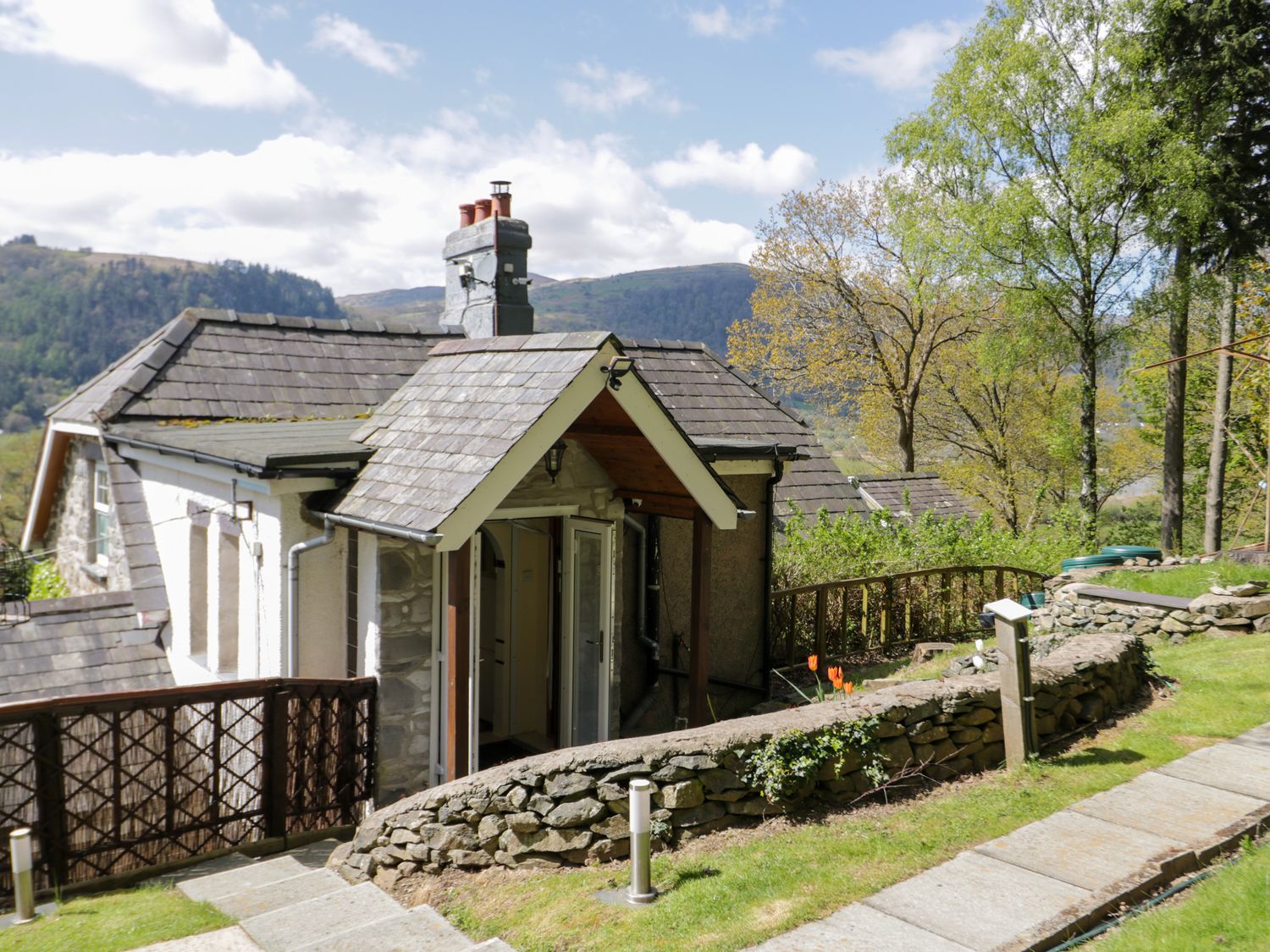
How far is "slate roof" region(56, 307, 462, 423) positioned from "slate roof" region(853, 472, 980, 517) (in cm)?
1194

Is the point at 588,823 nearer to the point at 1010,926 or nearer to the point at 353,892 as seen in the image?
the point at 353,892

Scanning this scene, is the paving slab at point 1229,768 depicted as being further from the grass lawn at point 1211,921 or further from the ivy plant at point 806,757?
the ivy plant at point 806,757

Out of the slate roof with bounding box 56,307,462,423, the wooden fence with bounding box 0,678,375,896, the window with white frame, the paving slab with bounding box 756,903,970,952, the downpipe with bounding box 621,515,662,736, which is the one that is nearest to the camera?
the paving slab with bounding box 756,903,970,952

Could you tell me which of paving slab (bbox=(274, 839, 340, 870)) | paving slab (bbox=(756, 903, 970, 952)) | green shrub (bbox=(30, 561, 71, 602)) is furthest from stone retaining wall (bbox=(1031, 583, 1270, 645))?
green shrub (bbox=(30, 561, 71, 602))

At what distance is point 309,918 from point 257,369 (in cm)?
749

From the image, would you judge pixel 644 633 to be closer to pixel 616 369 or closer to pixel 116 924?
pixel 616 369

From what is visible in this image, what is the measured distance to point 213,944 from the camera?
5293 millimetres

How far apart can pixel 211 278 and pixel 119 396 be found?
176 metres

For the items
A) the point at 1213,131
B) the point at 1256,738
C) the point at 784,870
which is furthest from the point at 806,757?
the point at 1213,131

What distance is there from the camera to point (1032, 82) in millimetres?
24844

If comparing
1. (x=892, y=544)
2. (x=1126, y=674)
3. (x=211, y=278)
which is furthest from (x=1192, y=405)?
(x=211, y=278)

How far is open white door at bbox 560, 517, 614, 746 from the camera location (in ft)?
29.6

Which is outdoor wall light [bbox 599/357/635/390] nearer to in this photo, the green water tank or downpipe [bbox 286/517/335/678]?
downpipe [bbox 286/517/335/678]

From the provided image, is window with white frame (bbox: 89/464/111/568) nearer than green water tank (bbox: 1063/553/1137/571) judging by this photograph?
Yes
